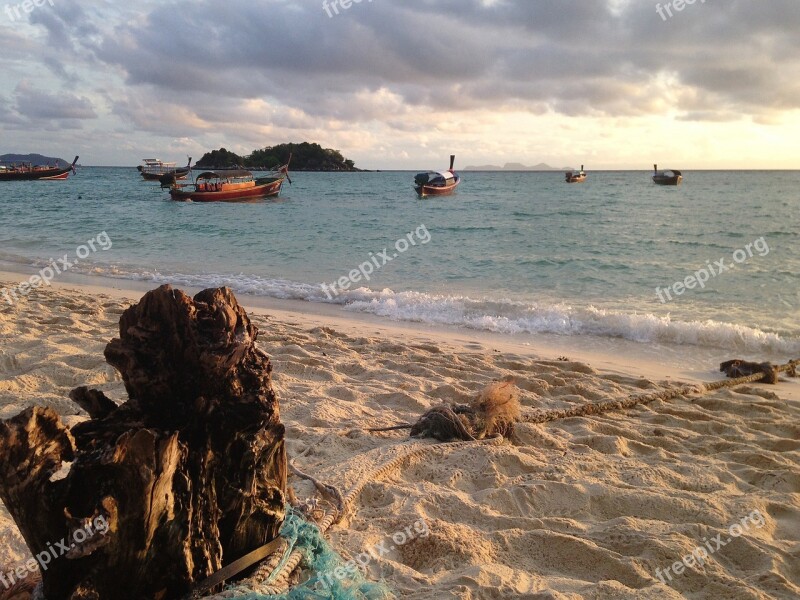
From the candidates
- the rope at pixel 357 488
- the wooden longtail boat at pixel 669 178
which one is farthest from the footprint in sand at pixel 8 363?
the wooden longtail boat at pixel 669 178

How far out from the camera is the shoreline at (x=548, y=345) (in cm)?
643

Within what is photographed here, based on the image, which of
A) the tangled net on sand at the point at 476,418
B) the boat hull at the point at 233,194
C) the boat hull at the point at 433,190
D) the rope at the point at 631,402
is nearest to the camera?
the tangled net on sand at the point at 476,418

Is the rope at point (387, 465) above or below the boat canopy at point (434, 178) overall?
below

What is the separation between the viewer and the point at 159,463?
67.6 inches

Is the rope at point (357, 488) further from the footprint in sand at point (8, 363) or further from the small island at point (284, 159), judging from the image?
the small island at point (284, 159)

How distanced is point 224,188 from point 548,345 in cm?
3102

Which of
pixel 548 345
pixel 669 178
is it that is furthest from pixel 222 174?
pixel 669 178

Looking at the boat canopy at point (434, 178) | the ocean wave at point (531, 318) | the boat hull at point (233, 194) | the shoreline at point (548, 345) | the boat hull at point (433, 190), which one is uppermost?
the boat canopy at point (434, 178)

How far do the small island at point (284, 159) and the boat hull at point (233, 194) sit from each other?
2482 inches

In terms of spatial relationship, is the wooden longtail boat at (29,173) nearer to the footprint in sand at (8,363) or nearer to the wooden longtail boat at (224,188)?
the wooden longtail boat at (224,188)

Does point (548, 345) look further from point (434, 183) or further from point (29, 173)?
point (29, 173)

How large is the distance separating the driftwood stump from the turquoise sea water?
255 inches

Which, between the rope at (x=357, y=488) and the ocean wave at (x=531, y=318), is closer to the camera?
the rope at (x=357, y=488)

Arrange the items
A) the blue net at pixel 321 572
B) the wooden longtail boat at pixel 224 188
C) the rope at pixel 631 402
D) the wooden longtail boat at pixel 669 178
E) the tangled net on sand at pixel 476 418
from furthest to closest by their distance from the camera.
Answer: the wooden longtail boat at pixel 669 178 → the wooden longtail boat at pixel 224 188 → the rope at pixel 631 402 → the tangled net on sand at pixel 476 418 → the blue net at pixel 321 572
